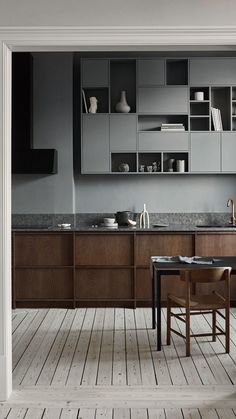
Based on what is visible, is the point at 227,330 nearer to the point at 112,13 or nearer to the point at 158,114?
the point at 112,13

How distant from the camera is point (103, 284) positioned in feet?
21.3

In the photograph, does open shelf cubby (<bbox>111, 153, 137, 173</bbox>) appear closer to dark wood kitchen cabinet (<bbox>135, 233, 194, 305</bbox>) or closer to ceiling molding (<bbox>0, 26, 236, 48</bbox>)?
dark wood kitchen cabinet (<bbox>135, 233, 194, 305</bbox>)

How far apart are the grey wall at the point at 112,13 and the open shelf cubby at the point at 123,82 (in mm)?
3533

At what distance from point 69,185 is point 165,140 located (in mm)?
1364

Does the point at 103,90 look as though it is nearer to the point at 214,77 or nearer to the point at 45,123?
the point at 45,123

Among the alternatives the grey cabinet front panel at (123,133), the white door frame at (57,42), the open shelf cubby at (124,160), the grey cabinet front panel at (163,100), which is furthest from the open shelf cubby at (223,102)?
the white door frame at (57,42)

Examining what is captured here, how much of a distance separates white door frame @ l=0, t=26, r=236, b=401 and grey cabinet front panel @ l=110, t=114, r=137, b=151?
3.24m

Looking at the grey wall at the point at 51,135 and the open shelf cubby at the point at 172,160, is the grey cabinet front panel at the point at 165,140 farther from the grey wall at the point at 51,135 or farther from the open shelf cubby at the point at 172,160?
the grey wall at the point at 51,135

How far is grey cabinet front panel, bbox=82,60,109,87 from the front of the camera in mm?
6859

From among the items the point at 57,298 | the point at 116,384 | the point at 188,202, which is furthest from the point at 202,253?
the point at 116,384

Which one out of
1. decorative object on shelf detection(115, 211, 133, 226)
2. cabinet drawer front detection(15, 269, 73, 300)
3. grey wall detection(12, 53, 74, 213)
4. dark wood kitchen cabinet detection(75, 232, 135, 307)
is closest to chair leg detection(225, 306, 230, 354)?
dark wood kitchen cabinet detection(75, 232, 135, 307)

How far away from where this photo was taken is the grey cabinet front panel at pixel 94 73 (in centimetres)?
686

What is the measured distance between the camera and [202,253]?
646 centimetres

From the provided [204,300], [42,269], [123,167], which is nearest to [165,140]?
[123,167]
